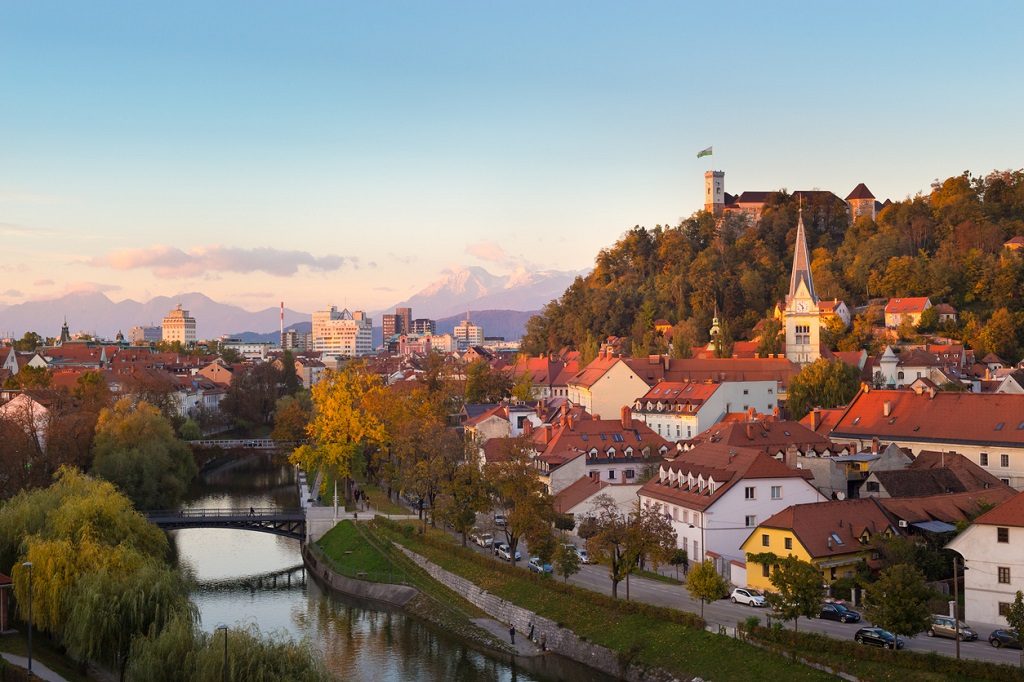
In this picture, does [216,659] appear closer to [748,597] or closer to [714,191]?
[748,597]

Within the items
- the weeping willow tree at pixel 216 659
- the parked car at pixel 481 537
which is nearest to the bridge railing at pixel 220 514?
the parked car at pixel 481 537

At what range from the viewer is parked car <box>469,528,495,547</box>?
46406 millimetres

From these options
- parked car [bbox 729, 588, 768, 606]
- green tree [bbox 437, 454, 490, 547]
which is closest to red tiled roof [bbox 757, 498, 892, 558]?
parked car [bbox 729, 588, 768, 606]

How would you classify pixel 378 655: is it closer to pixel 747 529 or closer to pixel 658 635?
pixel 658 635

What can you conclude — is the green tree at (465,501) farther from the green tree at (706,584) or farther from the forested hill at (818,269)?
the forested hill at (818,269)

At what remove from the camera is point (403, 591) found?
41906 mm

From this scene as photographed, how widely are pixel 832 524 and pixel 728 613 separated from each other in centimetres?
556

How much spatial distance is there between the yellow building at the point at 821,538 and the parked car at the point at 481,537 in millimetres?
13860

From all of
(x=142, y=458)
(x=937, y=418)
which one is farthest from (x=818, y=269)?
(x=142, y=458)

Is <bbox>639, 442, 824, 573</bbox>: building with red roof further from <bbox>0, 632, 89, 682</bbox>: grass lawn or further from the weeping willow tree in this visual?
<bbox>0, 632, 89, 682</bbox>: grass lawn

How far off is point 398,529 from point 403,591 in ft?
22.0

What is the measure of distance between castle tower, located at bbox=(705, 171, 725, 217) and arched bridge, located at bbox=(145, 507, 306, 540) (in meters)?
98.6

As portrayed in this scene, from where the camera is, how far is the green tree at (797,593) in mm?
28375

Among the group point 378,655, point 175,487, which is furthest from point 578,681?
point 175,487
